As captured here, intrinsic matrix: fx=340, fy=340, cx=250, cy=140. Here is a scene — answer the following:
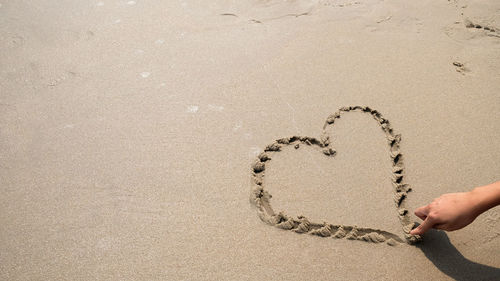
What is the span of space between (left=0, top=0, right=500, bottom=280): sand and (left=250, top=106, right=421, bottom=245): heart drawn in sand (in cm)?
1

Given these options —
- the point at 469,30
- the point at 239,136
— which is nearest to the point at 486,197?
the point at 239,136

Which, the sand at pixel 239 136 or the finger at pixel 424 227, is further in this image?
the sand at pixel 239 136

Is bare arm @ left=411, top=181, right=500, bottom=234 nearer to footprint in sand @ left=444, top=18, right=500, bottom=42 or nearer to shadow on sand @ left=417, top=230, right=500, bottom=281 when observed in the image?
shadow on sand @ left=417, top=230, right=500, bottom=281

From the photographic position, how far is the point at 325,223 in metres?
1.52

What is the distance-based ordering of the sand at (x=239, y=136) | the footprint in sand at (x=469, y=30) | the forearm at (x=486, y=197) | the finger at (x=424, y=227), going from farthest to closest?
the footprint in sand at (x=469, y=30) < the sand at (x=239, y=136) < the finger at (x=424, y=227) < the forearm at (x=486, y=197)

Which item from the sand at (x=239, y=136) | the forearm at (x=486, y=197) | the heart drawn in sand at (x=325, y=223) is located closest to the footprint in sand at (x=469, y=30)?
the sand at (x=239, y=136)

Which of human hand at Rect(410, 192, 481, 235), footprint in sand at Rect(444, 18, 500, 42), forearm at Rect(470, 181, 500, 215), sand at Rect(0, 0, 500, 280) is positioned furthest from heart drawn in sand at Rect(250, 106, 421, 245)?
footprint in sand at Rect(444, 18, 500, 42)

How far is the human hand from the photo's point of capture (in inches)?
47.2

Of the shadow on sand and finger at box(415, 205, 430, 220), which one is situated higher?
finger at box(415, 205, 430, 220)

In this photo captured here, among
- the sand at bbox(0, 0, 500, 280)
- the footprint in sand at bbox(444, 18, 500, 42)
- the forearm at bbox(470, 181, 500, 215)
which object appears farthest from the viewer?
the footprint in sand at bbox(444, 18, 500, 42)

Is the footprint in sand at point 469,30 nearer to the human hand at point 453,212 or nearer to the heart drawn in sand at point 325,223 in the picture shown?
the heart drawn in sand at point 325,223

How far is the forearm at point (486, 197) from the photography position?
1.17m

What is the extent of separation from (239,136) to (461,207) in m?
1.09

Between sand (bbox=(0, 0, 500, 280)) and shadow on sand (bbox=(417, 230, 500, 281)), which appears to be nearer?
shadow on sand (bbox=(417, 230, 500, 281))
